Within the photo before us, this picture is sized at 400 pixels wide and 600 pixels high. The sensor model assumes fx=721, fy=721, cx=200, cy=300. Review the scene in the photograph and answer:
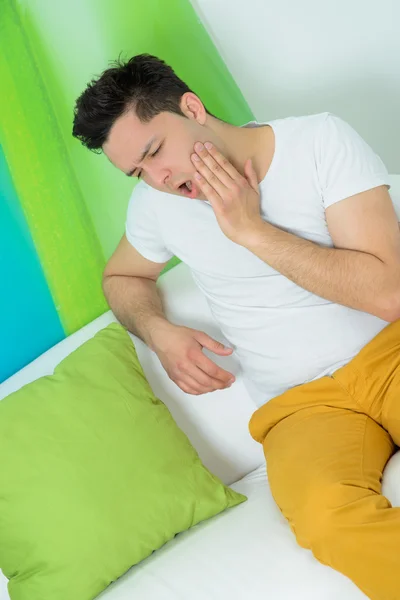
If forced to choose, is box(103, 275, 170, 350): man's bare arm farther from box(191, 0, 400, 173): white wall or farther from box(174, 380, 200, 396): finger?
→ box(191, 0, 400, 173): white wall

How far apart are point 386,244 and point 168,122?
475 millimetres

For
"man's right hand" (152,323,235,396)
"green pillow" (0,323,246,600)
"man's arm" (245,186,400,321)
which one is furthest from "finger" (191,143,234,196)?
"green pillow" (0,323,246,600)

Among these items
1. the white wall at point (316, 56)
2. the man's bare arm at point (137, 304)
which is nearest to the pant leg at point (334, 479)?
the man's bare arm at point (137, 304)

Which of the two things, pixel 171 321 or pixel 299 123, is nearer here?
pixel 299 123

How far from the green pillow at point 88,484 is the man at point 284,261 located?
143mm

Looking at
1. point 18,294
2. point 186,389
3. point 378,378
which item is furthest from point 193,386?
point 18,294

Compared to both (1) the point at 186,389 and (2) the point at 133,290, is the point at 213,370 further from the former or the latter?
(2) the point at 133,290

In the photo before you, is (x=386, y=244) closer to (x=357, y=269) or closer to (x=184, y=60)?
(x=357, y=269)

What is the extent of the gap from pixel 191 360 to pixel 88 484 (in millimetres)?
326

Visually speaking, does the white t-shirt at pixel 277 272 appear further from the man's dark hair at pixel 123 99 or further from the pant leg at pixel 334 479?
the man's dark hair at pixel 123 99

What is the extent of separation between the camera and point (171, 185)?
1.40 metres

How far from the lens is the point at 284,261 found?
134 centimetres

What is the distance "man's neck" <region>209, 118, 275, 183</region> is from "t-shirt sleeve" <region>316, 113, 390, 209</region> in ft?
0.35

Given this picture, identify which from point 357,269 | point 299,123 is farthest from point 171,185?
point 357,269
